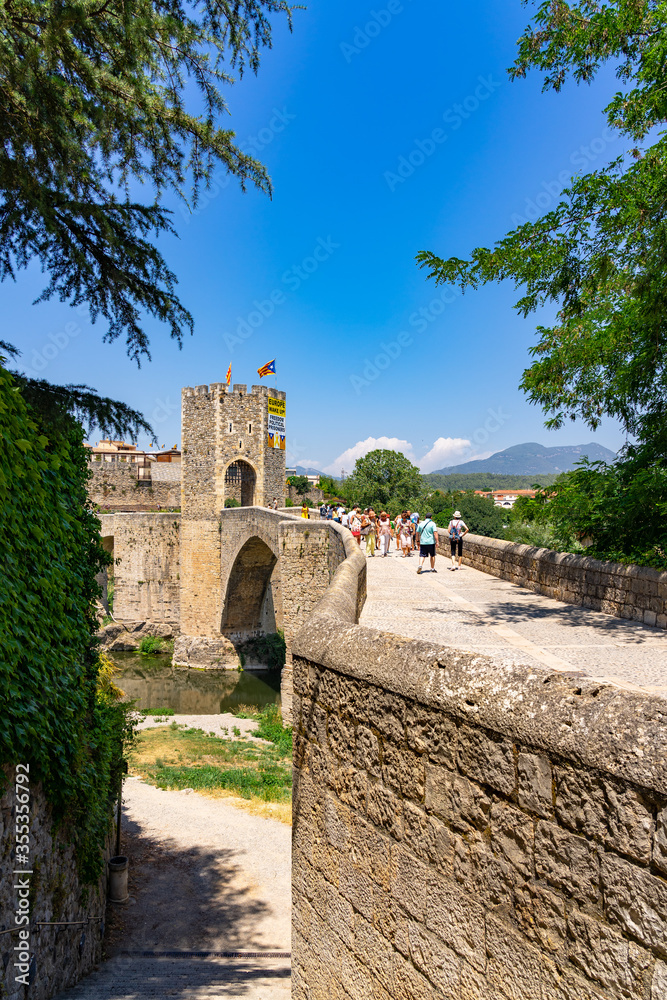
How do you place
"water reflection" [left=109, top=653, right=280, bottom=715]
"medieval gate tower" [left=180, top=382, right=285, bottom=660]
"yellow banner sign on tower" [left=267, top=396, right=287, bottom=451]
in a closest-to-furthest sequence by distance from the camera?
"water reflection" [left=109, top=653, right=280, bottom=715] → "medieval gate tower" [left=180, top=382, right=285, bottom=660] → "yellow banner sign on tower" [left=267, top=396, right=287, bottom=451]

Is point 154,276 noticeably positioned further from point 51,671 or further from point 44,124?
point 51,671

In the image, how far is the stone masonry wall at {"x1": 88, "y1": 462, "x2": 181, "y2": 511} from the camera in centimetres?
3406

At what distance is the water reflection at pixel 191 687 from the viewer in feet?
72.4

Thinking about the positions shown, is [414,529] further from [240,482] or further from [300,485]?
[300,485]

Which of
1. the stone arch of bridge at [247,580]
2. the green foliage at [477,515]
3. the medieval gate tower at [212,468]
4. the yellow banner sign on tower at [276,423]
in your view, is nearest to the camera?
the stone arch of bridge at [247,580]

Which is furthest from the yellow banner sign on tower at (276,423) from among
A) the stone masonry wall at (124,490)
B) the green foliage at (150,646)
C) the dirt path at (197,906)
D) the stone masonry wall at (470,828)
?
the stone masonry wall at (470,828)

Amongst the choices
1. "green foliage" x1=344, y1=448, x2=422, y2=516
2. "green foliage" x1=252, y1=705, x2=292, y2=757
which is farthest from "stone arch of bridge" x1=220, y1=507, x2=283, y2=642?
"green foliage" x1=344, y1=448, x2=422, y2=516

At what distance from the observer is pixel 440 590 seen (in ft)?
32.0

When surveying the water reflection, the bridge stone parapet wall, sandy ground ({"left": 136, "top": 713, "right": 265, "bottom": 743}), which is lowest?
the water reflection

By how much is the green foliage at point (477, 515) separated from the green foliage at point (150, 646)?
1254 inches

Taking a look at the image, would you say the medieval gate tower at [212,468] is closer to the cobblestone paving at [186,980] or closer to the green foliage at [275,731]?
the green foliage at [275,731]

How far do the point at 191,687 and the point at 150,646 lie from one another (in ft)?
16.4

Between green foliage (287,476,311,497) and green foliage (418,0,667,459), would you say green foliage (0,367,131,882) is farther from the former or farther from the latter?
green foliage (287,476,311,497)

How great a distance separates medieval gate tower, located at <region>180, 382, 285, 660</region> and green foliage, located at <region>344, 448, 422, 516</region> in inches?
873
